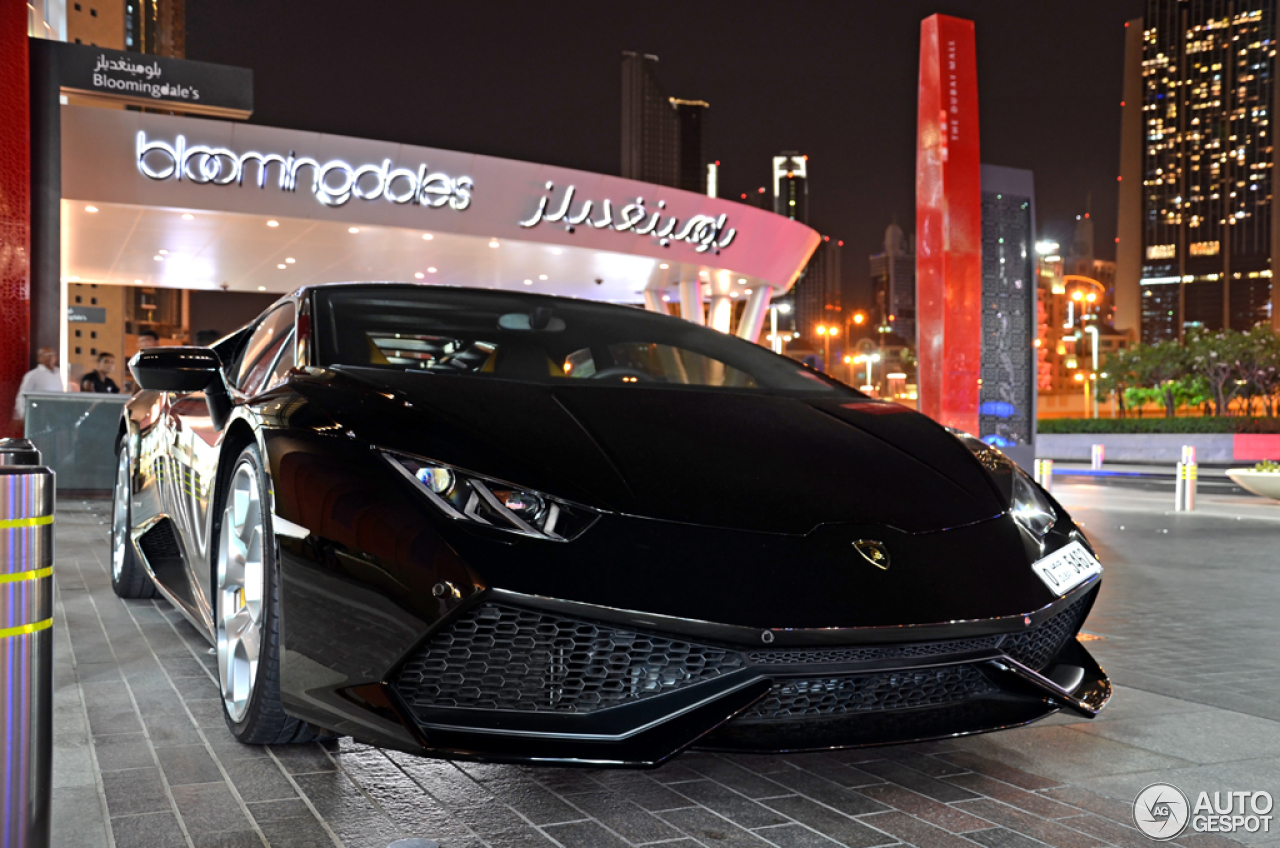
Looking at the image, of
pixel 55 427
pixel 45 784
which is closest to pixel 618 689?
pixel 45 784

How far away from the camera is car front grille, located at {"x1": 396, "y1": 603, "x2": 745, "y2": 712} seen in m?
2.19

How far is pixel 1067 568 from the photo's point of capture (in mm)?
2689

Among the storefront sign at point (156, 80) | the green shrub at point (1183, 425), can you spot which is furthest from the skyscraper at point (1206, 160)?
the storefront sign at point (156, 80)

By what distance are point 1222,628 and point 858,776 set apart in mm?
3346

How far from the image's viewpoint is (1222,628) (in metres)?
5.26

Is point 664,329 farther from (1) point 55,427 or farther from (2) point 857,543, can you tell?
(1) point 55,427

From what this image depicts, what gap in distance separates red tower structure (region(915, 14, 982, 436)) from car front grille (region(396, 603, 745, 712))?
15900 millimetres

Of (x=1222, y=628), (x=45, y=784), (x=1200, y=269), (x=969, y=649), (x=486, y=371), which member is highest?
(x=1200, y=269)

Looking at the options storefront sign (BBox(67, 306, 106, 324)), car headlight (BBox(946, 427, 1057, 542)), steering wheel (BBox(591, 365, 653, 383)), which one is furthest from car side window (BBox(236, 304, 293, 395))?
storefront sign (BBox(67, 306, 106, 324))

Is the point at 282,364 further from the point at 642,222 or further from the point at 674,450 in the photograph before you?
the point at 642,222

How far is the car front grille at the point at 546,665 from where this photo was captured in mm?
2186

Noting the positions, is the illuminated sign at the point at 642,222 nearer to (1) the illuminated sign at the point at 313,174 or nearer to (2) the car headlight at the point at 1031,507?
(1) the illuminated sign at the point at 313,174

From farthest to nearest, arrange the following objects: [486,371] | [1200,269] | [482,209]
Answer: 1. [1200,269]
2. [482,209]
3. [486,371]
